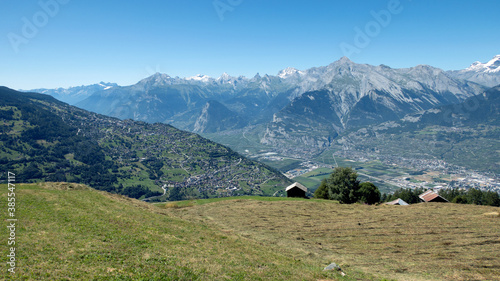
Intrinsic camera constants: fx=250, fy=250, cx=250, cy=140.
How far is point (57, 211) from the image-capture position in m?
28.8

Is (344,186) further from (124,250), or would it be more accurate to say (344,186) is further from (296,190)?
(124,250)

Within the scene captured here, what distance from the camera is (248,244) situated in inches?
1088

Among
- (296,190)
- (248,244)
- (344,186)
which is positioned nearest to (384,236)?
(248,244)

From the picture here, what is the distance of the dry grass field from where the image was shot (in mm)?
22453

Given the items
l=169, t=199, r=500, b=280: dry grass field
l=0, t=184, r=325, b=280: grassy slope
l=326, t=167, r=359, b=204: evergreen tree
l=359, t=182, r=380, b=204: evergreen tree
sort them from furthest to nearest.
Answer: l=359, t=182, r=380, b=204: evergreen tree
l=326, t=167, r=359, b=204: evergreen tree
l=169, t=199, r=500, b=280: dry grass field
l=0, t=184, r=325, b=280: grassy slope

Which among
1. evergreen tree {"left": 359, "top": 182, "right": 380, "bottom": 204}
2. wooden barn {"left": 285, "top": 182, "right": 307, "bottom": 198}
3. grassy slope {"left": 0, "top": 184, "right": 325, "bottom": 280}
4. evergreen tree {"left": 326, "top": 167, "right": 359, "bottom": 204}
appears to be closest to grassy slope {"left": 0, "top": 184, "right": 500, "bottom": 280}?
grassy slope {"left": 0, "top": 184, "right": 325, "bottom": 280}

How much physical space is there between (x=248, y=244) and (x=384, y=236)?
1709 centimetres

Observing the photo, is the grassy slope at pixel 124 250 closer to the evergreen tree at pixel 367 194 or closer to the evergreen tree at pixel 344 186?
the evergreen tree at pixel 344 186

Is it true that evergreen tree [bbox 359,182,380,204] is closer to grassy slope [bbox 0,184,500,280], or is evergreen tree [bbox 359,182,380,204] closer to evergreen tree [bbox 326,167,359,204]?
evergreen tree [bbox 326,167,359,204]

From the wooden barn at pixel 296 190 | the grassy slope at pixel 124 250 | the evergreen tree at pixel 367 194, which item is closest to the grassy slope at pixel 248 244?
the grassy slope at pixel 124 250

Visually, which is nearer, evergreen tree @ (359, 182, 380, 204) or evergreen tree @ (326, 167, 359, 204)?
evergreen tree @ (326, 167, 359, 204)

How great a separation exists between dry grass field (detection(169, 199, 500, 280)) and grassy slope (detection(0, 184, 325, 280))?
4.64m

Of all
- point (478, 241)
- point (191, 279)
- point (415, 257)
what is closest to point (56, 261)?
point (191, 279)

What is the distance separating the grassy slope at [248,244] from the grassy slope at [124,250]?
3.0 inches
